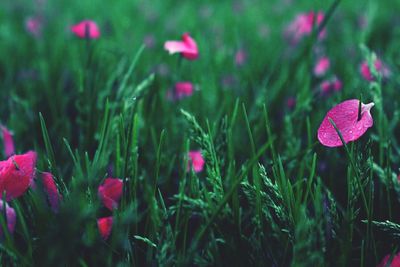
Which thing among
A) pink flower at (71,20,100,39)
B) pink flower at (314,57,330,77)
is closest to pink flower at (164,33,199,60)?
pink flower at (71,20,100,39)

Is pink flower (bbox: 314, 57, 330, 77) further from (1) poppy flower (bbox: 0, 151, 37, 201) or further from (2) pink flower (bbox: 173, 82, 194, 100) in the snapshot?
(1) poppy flower (bbox: 0, 151, 37, 201)

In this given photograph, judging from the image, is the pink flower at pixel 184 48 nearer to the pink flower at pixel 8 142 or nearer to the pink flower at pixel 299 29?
the pink flower at pixel 8 142

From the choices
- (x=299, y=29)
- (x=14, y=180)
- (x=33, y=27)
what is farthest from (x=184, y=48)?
(x=33, y=27)

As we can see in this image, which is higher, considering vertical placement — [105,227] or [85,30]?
[85,30]

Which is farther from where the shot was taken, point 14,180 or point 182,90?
point 182,90

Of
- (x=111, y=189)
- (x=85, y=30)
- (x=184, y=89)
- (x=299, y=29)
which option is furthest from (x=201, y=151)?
(x=299, y=29)

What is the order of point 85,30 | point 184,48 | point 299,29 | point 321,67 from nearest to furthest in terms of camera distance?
point 184,48 → point 85,30 → point 321,67 → point 299,29

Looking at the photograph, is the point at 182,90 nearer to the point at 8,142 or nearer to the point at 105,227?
the point at 8,142

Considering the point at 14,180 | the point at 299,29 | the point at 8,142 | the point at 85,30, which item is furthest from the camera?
the point at 299,29
